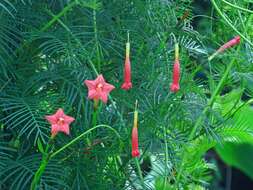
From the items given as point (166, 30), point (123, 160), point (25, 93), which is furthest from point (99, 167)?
point (166, 30)

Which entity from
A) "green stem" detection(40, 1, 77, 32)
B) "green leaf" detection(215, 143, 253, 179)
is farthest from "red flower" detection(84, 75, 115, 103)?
"green leaf" detection(215, 143, 253, 179)

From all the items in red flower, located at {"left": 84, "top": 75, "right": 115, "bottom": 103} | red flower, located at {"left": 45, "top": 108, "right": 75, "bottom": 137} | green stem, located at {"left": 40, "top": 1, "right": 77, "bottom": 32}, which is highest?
green stem, located at {"left": 40, "top": 1, "right": 77, "bottom": 32}

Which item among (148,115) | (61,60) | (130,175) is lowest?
(130,175)

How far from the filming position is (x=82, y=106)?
53.5 inches

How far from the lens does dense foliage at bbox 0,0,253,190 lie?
134 centimetres

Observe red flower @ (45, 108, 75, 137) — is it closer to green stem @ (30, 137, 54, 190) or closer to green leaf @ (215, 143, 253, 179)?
green stem @ (30, 137, 54, 190)

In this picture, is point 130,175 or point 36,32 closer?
point 36,32

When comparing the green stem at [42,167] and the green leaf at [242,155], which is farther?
the green leaf at [242,155]

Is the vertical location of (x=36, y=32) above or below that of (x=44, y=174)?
above

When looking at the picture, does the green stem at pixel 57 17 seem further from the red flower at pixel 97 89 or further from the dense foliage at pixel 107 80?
the red flower at pixel 97 89

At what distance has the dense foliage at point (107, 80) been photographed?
4.39 ft

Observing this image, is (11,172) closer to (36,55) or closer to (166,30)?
(36,55)

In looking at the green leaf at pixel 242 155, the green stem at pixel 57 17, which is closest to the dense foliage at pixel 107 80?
the green stem at pixel 57 17

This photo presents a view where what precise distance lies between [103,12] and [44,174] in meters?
0.34
